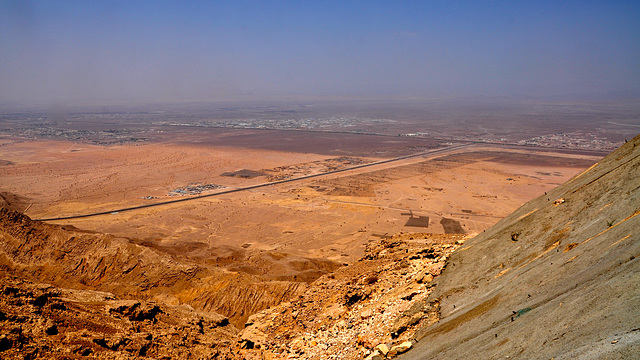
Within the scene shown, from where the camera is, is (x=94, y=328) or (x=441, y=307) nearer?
(x=441, y=307)

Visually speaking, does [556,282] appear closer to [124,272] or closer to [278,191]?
[124,272]

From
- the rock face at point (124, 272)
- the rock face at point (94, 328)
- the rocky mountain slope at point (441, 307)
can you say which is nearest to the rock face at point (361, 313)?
the rocky mountain slope at point (441, 307)

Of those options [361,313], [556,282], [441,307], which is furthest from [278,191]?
[556,282]

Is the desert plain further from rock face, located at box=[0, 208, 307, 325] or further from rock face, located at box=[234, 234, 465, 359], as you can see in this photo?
rock face, located at box=[234, 234, 465, 359]

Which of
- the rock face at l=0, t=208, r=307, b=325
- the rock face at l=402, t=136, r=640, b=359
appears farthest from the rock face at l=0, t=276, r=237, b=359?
the rock face at l=402, t=136, r=640, b=359

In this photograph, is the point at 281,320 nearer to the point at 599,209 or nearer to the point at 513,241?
the point at 513,241

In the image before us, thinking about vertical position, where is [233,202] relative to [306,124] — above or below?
below

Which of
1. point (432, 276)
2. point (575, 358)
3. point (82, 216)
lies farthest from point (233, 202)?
point (575, 358)

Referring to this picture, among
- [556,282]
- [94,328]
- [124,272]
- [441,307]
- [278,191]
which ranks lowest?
[124,272]
